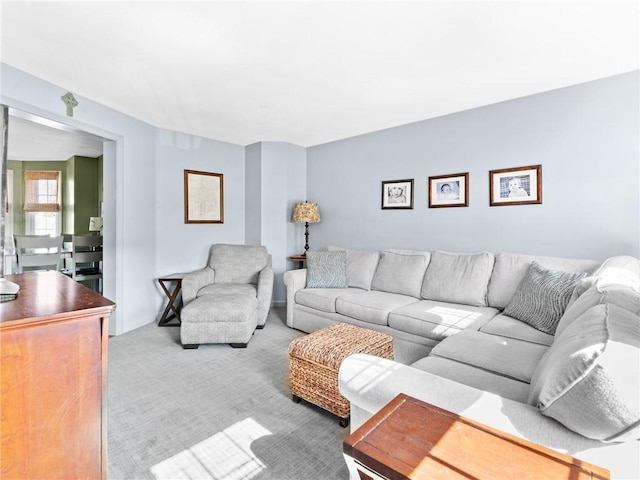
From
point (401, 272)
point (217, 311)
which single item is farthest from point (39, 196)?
point (401, 272)

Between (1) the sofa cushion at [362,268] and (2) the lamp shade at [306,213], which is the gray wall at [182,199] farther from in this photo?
(1) the sofa cushion at [362,268]

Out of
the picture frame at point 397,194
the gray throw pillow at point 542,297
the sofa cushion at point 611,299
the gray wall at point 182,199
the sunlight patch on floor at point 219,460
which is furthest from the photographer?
the gray wall at point 182,199

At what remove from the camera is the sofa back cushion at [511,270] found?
2.59 m

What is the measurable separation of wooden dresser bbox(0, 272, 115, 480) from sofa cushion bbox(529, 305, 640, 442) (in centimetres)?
148

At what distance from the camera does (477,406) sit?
99cm

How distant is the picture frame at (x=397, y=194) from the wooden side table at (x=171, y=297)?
266 cm

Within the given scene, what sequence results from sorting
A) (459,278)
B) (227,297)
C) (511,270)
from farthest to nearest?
(227,297) < (459,278) < (511,270)

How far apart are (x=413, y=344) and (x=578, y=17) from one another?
2428 mm

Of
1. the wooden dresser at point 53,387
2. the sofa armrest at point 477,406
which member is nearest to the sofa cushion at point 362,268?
the sofa armrest at point 477,406

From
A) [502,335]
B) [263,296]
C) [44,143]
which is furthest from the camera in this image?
[44,143]

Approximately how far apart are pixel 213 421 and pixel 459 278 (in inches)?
91.7

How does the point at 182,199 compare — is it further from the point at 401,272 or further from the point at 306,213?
the point at 401,272

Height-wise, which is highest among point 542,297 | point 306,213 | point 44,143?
point 44,143

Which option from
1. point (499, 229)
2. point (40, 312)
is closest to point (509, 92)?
point (499, 229)
